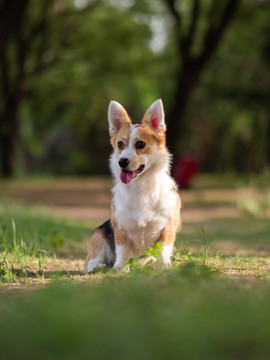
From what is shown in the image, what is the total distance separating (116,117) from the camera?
4.62 metres

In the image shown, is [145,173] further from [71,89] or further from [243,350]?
[71,89]

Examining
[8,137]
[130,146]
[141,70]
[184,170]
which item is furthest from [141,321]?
[8,137]

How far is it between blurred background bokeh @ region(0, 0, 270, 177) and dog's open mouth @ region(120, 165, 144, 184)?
9.83 meters

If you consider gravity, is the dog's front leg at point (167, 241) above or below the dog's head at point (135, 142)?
below

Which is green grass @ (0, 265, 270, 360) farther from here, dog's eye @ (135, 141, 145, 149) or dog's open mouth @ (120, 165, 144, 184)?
dog's eye @ (135, 141, 145, 149)

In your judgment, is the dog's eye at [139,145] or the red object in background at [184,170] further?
the red object in background at [184,170]

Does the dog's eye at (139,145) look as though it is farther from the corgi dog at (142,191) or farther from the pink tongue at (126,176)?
the pink tongue at (126,176)

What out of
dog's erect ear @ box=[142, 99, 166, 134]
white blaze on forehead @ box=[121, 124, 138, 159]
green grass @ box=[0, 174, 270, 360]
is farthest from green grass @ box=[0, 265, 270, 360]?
dog's erect ear @ box=[142, 99, 166, 134]

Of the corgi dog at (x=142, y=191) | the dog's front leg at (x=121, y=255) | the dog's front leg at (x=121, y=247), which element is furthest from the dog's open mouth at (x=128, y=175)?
the dog's front leg at (x=121, y=255)

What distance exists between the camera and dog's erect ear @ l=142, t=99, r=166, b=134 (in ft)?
14.7

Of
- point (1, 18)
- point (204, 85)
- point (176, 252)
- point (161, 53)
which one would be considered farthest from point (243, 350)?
point (161, 53)

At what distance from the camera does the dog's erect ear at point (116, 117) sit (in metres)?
4.59

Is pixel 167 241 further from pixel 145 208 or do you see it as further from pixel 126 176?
pixel 126 176

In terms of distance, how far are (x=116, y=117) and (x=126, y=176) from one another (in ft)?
2.09
